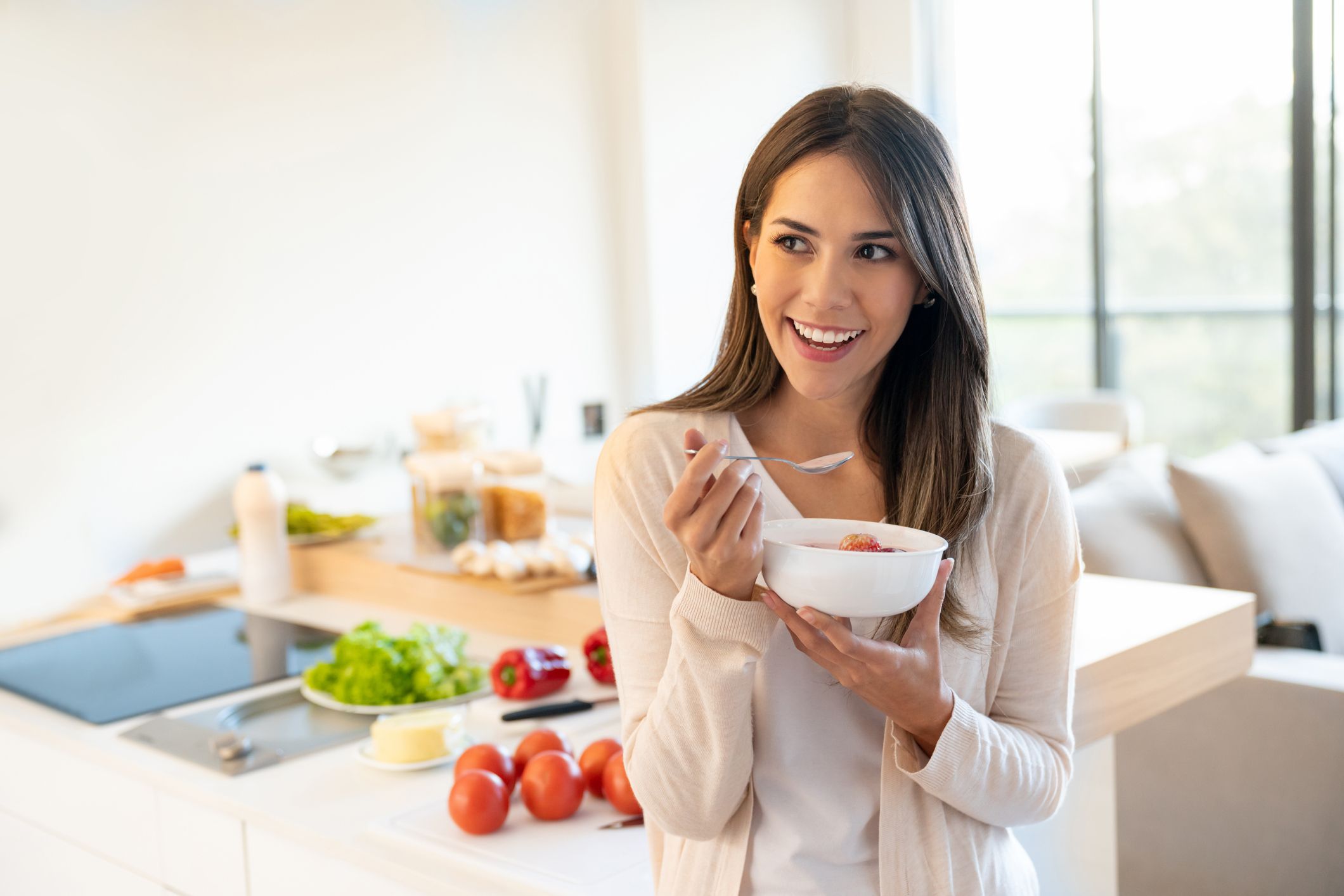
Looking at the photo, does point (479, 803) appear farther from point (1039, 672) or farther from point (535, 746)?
point (1039, 672)

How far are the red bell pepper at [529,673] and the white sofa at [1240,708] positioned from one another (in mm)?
1189

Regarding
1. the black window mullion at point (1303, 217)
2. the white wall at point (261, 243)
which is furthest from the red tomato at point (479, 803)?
the black window mullion at point (1303, 217)

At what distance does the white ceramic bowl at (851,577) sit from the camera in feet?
2.79

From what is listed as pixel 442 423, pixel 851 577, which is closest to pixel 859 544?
pixel 851 577

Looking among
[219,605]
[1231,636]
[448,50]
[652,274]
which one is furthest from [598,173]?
[1231,636]

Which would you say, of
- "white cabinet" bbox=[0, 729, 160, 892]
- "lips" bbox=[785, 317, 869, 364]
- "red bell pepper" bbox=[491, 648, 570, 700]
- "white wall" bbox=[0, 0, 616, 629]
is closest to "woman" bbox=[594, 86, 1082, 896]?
"lips" bbox=[785, 317, 869, 364]

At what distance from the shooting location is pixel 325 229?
149 inches

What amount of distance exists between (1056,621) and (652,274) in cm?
363

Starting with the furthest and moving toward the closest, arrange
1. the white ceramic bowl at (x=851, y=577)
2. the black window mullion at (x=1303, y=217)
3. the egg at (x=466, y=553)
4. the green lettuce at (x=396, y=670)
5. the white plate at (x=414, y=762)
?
the black window mullion at (x=1303, y=217) < the egg at (x=466, y=553) < the green lettuce at (x=396, y=670) < the white plate at (x=414, y=762) < the white ceramic bowl at (x=851, y=577)

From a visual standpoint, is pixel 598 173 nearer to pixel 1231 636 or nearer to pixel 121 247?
pixel 121 247

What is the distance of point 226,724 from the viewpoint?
172 cm

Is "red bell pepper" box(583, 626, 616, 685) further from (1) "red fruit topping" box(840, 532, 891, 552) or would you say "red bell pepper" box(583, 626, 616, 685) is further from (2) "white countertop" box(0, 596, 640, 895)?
(1) "red fruit topping" box(840, 532, 891, 552)

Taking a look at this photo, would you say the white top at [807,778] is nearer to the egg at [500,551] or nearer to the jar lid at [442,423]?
the egg at [500,551]

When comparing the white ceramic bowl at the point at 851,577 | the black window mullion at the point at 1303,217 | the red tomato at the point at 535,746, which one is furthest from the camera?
the black window mullion at the point at 1303,217
